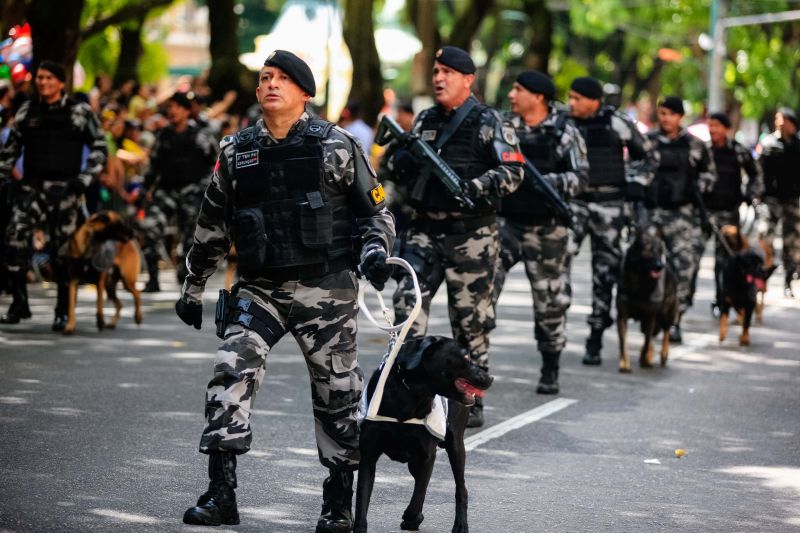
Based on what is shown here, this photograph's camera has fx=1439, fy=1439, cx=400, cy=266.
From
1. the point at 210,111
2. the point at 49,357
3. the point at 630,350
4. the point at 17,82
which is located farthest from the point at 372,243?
the point at 210,111

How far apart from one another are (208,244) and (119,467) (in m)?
1.67

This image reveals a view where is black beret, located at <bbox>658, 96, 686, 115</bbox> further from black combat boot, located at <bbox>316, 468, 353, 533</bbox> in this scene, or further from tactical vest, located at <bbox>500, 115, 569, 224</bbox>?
black combat boot, located at <bbox>316, 468, 353, 533</bbox>


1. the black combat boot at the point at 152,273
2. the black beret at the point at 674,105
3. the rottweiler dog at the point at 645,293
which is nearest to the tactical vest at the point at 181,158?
the black combat boot at the point at 152,273

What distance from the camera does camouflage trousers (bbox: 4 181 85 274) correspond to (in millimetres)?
11742

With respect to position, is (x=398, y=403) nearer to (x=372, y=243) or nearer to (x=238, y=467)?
(x=372, y=243)

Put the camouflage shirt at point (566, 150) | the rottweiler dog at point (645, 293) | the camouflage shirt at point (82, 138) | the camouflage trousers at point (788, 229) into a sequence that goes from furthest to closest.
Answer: the camouflage trousers at point (788, 229) → the camouflage shirt at point (82, 138) → the rottweiler dog at point (645, 293) → the camouflage shirt at point (566, 150)

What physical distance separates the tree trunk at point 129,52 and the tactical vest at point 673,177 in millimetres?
21559

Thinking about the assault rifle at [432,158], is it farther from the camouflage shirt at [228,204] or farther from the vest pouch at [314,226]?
the vest pouch at [314,226]

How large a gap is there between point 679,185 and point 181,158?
5072 millimetres

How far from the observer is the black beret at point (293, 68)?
5.76 m

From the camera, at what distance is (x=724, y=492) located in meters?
7.09

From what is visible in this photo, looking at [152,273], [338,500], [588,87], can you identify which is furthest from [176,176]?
[338,500]

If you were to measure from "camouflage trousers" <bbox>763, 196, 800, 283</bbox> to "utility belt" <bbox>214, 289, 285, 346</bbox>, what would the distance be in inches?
474

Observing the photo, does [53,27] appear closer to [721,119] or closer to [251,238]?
[721,119]
